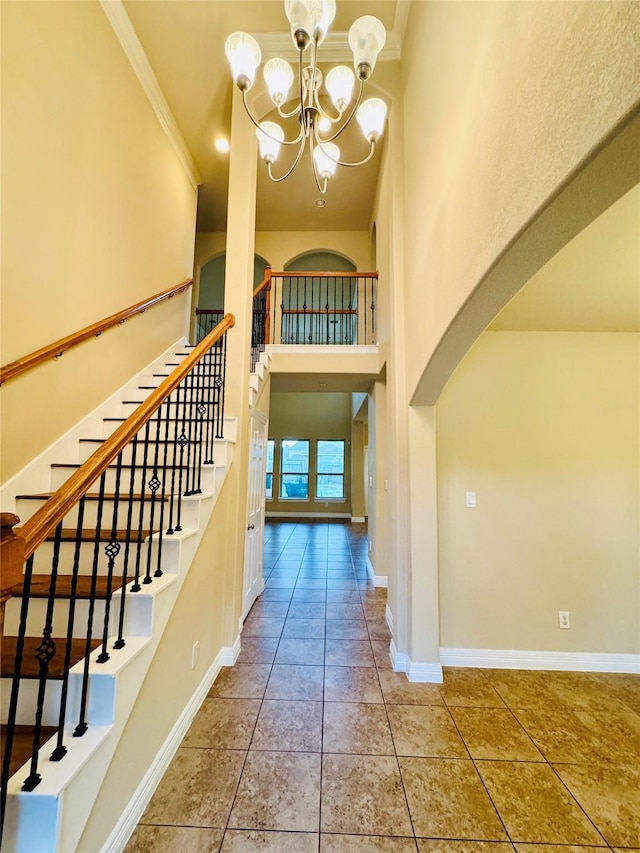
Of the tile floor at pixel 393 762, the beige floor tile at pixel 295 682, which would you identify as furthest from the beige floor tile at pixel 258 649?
the beige floor tile at pixel 295 682

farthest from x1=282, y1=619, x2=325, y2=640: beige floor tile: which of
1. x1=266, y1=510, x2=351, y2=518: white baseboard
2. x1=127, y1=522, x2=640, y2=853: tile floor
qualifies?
x1=266, y1=510, x2=351, y2=518: white baseboard

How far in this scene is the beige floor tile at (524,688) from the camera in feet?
7.71

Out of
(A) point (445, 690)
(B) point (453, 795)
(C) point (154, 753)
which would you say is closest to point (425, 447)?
(A) point (445, 690)

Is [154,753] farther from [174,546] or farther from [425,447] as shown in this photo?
[425,447]

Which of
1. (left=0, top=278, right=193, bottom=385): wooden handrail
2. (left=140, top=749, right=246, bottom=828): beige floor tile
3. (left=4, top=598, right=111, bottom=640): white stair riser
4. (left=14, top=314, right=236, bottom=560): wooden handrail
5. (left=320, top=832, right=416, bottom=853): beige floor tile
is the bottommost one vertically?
(left=320, top=832, right=416, bottom=853): beige floor tile

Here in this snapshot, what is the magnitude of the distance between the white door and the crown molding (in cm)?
321

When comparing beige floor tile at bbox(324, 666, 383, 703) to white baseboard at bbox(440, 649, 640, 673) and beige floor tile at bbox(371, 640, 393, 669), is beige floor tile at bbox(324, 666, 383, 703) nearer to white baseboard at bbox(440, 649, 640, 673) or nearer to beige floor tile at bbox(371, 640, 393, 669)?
beige floor tile at bbox(371, 640, 393, 669)

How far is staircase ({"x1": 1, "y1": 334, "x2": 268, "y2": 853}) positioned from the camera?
42.1 inches

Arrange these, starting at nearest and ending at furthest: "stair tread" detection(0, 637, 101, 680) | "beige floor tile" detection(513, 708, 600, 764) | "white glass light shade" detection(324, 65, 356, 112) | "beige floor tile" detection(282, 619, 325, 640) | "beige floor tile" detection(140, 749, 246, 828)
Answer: "stair tread" detection(0, 637, 101, 680)
"beige floor tile" detection(140, 749, 246, 828)
"beige floor tile" detection(513, 708, 600, 764)
"white glass light shade" detection(324, 65, 356, 112)
"beige floor tile" detection(282, 619, 325, 640)

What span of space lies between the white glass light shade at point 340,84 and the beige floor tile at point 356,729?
12.1ft

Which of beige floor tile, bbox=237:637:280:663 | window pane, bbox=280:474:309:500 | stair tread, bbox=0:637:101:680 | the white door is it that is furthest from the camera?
window pane, bbox=280:474:309:500

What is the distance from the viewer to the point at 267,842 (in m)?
1.46

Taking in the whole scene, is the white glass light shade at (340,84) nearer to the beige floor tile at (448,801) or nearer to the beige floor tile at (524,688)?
the beige floor tile at (448,801)

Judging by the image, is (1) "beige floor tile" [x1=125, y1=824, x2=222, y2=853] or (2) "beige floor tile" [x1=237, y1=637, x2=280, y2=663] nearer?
(1) "beige floor tile" [x1=125, y1=824, x2=222, y2=853]
